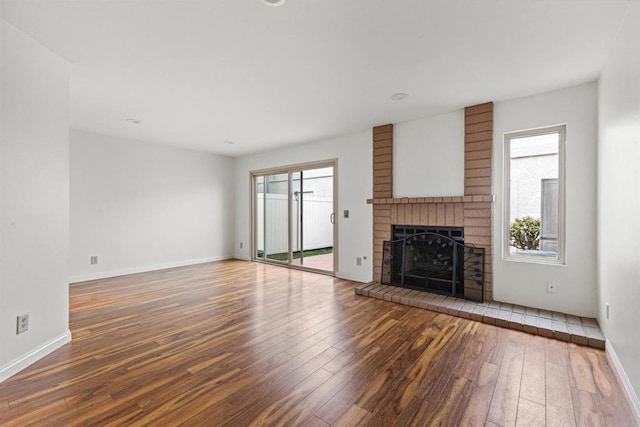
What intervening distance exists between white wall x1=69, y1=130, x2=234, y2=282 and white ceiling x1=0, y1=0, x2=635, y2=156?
1341 millimetres

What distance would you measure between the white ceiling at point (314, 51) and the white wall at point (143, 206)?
1.34 m

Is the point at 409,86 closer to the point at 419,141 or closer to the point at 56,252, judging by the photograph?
the point at 419,141

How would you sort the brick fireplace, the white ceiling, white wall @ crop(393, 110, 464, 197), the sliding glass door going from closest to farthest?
the white ceiling, the brick fireplace, white wall @ crop(393, 110, 464, 197), the sliding glass door

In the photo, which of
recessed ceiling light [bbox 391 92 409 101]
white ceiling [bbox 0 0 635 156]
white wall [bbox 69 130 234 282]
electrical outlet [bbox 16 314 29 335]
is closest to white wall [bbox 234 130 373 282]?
white ceiling [bbox 0 0 635 156]

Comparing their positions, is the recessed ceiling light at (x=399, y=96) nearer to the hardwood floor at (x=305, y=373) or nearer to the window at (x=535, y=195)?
the window at (x=535, y=195)

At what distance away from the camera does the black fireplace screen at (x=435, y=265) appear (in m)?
3.48

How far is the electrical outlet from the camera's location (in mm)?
1999

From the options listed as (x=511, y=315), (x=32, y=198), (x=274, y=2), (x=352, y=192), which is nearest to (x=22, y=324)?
(x=32, y=198)

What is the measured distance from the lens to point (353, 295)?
3.86 metres

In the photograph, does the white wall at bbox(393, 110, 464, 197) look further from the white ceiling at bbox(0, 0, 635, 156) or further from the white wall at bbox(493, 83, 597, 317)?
the white wall at bbox(493, 83, 597, 317)

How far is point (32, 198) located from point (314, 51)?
2308 mm

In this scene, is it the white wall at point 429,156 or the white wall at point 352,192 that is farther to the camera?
the white wall at point 352,192

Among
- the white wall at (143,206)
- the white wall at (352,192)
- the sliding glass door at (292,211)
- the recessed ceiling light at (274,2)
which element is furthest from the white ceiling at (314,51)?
the sliding glass door at (292,211)

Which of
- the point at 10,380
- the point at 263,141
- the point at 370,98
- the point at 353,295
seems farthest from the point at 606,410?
the point at 263,141
